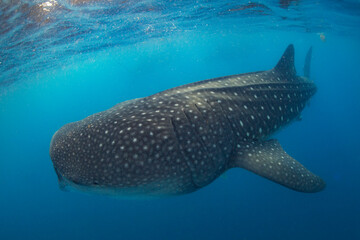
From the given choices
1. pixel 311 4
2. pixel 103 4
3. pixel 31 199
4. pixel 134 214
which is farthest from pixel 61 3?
pixel 31 199

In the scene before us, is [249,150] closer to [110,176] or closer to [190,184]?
[190,184]

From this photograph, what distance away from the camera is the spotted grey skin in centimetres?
271

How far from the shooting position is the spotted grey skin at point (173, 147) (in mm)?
2709

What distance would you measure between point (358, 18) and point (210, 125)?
76.3ft

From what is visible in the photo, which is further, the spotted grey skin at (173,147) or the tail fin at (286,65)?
the tail fin at (286,65)

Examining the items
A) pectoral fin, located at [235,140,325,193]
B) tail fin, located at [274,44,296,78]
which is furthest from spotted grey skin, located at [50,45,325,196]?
tail fin, located at [274,44,296,78]

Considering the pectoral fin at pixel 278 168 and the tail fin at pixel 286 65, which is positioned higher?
the tail fin at pixel 286 65

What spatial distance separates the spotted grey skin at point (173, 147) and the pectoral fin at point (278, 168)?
1 centimetres

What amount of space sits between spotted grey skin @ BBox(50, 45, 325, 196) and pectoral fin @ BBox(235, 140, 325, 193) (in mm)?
14

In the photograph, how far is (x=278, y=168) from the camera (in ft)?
10.8

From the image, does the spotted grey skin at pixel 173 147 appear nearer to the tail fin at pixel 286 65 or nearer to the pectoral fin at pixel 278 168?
the pectoral fin at pixel 278 168

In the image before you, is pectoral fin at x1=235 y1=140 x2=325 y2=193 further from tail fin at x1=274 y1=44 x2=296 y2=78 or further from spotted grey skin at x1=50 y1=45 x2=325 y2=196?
tail fin at x1=274 y1=44 x2=296 y2=78

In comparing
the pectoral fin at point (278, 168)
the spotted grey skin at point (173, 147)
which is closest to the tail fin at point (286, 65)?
the spotted grey skin at point (173, 147)

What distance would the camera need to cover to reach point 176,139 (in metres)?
3.00
